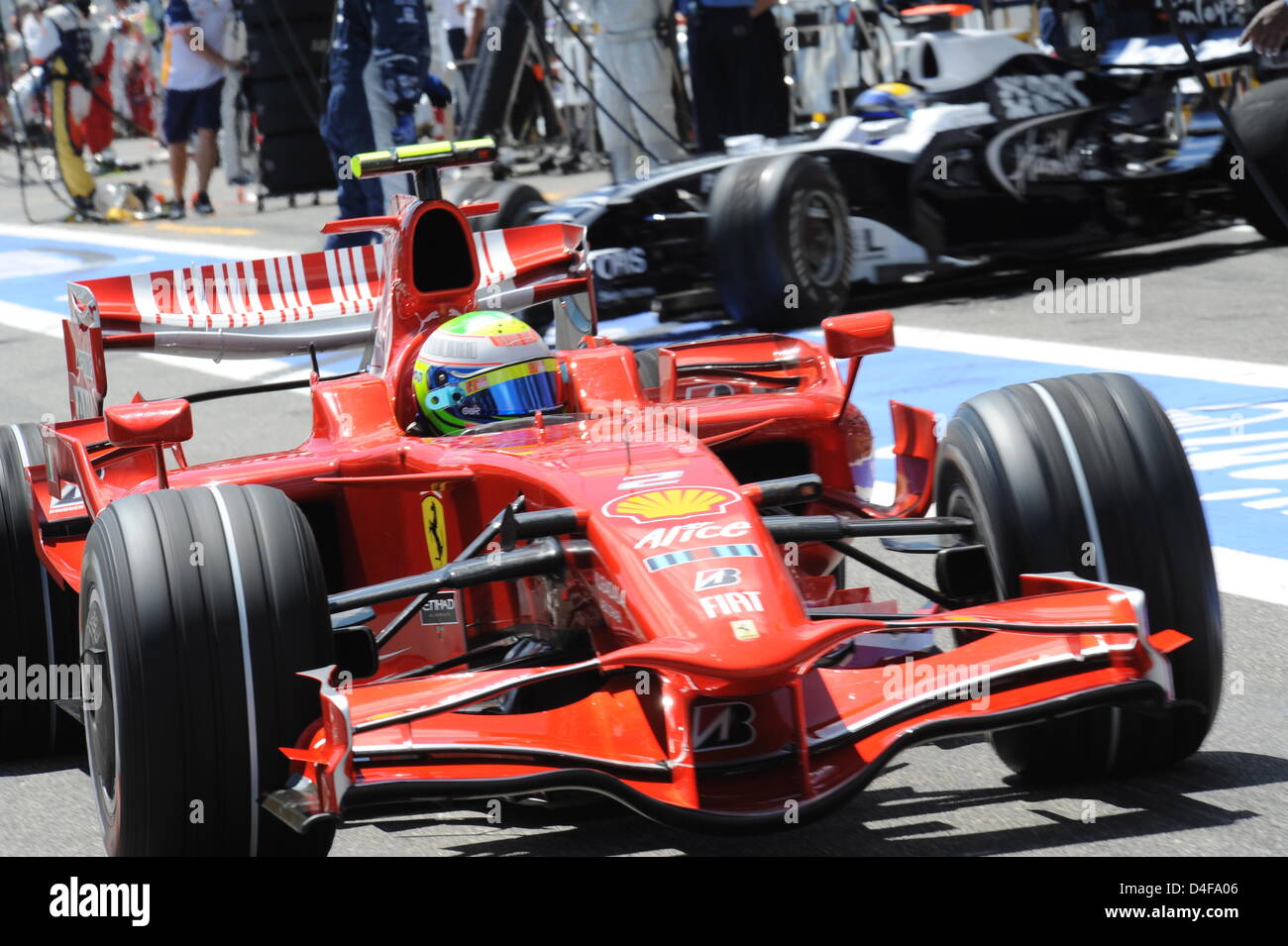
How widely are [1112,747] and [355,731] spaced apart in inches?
61.9

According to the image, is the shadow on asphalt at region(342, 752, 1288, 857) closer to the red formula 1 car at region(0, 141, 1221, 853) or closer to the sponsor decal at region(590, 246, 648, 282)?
the red formula 1 car at region(0, 141, 1221, 853)

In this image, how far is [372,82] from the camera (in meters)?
11.7

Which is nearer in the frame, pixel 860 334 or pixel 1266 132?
pixel 860 334

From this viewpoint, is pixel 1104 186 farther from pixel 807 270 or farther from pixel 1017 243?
pixel 807 270

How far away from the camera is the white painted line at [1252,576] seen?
5.49 metres

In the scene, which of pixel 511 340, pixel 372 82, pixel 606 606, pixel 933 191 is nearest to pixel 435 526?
pixel 511 340

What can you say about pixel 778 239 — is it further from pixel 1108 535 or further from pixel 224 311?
pixel 1108 535

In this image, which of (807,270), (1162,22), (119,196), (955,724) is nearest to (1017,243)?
(807,270)

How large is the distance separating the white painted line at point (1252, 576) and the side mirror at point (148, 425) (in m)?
2.83

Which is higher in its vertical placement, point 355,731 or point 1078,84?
point 1078,84

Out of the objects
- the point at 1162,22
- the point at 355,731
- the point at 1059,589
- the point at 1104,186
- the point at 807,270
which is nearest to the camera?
the point at 355,731

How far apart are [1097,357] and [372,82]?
4.96 meters

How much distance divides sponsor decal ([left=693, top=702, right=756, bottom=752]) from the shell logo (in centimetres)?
45

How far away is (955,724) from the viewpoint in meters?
3.59
